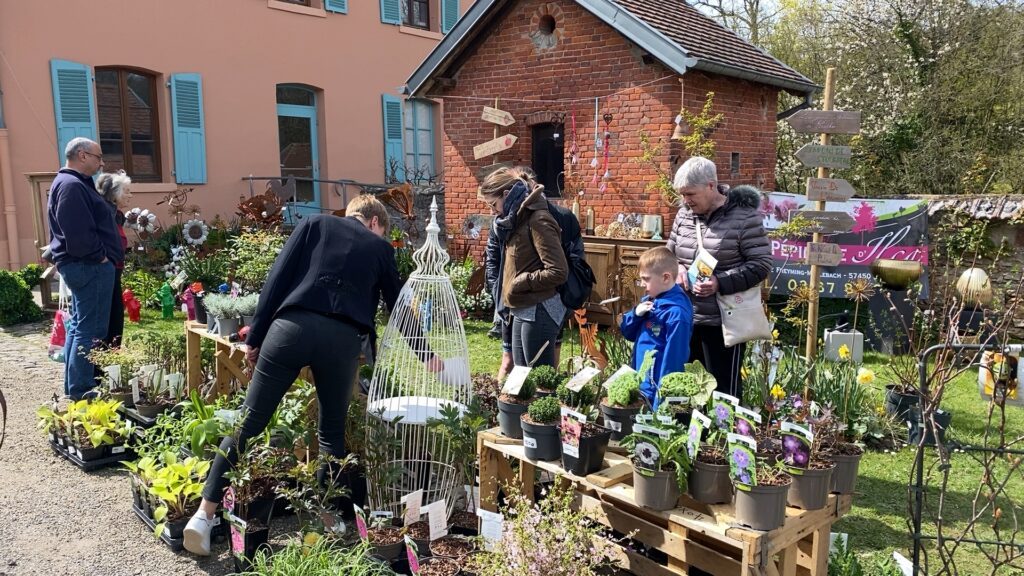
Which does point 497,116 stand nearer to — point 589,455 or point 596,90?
point 596,90

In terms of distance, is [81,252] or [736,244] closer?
[736,244]

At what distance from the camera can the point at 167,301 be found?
8859 millimetres

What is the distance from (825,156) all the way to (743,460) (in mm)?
3719

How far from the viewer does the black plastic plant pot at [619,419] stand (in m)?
3.11

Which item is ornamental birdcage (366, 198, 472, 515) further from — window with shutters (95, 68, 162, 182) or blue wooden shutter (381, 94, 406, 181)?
blue wooden shutter (381, 94, 406, 181)

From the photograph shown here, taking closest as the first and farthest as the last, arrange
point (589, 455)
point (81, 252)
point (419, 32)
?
1. point (589, 455)
2. point (81, 252)
3. point (419, 32)

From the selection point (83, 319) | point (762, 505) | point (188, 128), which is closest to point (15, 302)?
point (188, 128)

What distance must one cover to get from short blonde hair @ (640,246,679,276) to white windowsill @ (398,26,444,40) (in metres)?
12.7

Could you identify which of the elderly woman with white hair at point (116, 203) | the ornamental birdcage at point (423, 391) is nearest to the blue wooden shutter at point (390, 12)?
the elderly woman with white hair at point (116, 203)

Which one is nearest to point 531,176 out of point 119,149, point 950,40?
point 119,149

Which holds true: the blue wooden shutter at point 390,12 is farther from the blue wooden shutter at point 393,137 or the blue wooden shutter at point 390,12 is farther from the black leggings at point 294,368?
the black leggings at point 294,368

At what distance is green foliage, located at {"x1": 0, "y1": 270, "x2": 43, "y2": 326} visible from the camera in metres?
8.58

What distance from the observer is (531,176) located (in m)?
4.32

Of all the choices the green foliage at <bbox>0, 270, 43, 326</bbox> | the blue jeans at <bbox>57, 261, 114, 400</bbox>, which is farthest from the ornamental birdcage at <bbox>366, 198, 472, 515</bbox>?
the green foliage at <bbox>0, 270, 43, 326</bbox>
